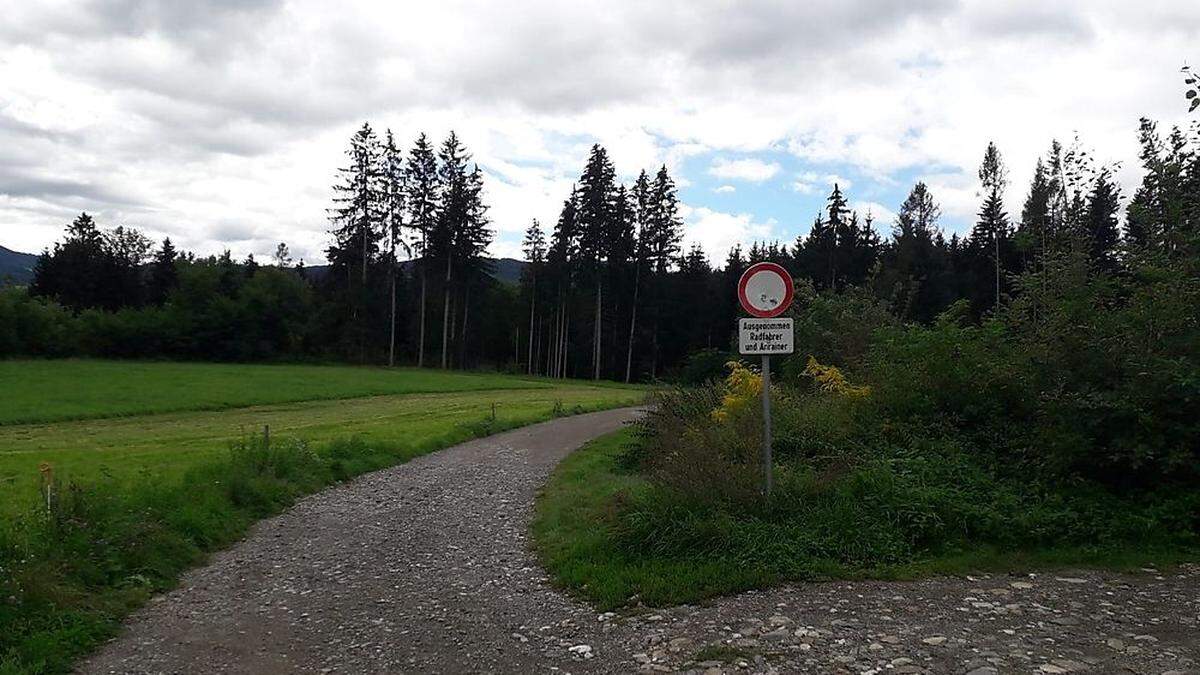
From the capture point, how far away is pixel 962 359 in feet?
35.7

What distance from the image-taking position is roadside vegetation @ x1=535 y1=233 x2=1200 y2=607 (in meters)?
7.16

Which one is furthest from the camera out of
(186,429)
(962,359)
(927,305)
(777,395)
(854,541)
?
(927,305)

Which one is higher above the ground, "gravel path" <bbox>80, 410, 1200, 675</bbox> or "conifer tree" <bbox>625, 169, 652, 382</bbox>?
"conifer tree" <bbox>625, 169, 652, 382</bbox>

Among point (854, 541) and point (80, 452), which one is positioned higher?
point (854, 541)

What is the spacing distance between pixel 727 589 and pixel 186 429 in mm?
25679

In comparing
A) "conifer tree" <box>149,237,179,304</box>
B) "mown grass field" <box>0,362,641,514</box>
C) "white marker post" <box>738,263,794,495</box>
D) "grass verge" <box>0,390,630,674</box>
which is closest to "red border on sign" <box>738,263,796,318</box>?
"white marker post" <box>738,263,794,495</box>

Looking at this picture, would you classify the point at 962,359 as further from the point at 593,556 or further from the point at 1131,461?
the point at 593,556

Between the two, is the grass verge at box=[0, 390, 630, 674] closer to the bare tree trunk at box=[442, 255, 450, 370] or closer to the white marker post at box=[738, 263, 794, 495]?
the white marker post at box=[738, 263, 794, 495]

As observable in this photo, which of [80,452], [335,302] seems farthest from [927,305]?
[80,452]

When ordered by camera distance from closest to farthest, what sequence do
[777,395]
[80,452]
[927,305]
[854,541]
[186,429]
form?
[854,541], [777,395], [80,452], [186,429], [927,305]

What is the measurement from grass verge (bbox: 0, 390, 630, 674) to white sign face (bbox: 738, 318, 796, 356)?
6.17 meters

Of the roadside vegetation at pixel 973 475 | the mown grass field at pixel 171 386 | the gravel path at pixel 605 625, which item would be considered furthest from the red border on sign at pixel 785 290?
the mown grass field at pixel 171 386

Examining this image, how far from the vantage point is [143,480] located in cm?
1188

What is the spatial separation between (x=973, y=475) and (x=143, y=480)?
11.4 meters
